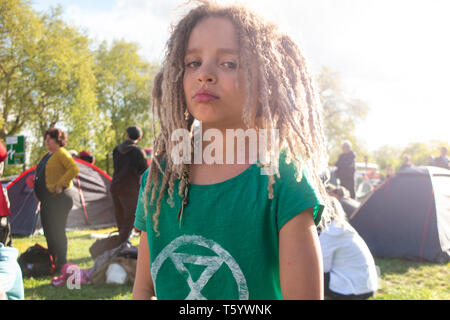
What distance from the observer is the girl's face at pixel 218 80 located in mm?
955

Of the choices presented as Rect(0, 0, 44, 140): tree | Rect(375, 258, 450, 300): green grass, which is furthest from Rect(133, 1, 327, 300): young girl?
Rect(0, 0, 44, 140): tree

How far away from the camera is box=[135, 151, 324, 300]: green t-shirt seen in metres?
0.85

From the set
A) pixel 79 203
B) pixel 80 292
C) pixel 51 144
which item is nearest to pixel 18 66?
pixel 79 203

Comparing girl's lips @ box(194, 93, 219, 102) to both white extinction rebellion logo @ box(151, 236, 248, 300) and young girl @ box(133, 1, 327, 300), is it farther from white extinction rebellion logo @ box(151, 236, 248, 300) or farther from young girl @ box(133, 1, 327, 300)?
white extinction rebellion logo @ box(151, 236, 248, 300)

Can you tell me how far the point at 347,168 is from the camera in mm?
8797

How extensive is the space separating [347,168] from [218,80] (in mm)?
8415

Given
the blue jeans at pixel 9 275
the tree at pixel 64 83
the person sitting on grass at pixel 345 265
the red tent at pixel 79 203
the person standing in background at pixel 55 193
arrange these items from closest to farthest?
1. the blue jeans at pixel 9 275
2. the person sitting on grass at pixel 345 265
3. the person standing in background at pixel 55 193
4. the red tent at pixel 79 203
5. the tree at pixel 64 83

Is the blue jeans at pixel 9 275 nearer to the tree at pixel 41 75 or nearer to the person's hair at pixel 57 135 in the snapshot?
the person's hair at pixel 57 135

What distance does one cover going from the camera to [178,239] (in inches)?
36.9

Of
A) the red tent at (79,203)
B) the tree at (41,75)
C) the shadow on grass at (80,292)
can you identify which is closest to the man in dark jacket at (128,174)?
the shadow on grass at (80,292)

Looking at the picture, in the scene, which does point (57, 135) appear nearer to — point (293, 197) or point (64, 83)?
point (293, 197)
